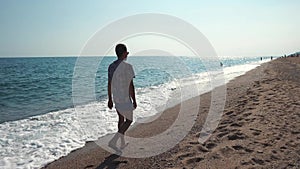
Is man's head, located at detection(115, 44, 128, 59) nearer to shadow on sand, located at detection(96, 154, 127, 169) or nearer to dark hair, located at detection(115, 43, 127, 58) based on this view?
dark hair, located at detection(115, 43, 127, 58)

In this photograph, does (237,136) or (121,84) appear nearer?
(121,84)

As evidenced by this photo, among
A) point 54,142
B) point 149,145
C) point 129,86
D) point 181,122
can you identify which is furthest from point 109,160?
point 181,122

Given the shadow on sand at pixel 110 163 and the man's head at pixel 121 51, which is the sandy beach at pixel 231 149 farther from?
the man's head at pixel 121 51

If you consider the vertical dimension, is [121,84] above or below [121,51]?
below

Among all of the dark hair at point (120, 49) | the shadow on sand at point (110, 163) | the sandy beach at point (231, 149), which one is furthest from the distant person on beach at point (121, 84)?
the sandy beach at point (231, 149)

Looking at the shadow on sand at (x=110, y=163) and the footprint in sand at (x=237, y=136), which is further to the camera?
the footprint in sand at (x=237, y=136)

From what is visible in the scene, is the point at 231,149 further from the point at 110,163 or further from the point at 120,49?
the point at 120,49

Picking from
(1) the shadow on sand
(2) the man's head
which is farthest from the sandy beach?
(2) the man's head

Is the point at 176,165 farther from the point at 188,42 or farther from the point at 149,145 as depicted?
the point at 188,42

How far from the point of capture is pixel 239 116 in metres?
7.29

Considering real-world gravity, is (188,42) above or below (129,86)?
above

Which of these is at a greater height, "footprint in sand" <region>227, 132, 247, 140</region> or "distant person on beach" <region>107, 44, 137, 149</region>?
"distant person on beach" <region>107, 44, 137, 149</region>

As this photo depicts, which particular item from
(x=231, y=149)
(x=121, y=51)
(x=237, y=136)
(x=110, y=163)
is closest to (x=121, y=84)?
(x=121, y=51)

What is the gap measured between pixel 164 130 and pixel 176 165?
2760 mm
